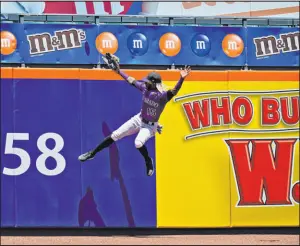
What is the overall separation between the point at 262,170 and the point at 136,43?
8.38m

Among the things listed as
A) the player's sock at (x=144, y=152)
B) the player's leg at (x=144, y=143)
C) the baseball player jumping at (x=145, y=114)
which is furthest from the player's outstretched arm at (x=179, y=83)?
the player's sock at (x=144, y=152)

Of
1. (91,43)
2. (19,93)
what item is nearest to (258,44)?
(91,43)

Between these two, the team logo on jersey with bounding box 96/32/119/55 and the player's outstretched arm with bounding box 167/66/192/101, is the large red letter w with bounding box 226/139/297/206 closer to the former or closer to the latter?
the player's outstretched arm with bounding box 167/66/192/101

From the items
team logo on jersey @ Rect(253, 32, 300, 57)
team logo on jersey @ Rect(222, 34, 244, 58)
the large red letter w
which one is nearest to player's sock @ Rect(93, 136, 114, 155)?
the large red letter w

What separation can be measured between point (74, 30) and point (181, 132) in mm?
8117

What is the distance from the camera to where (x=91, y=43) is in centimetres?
1571

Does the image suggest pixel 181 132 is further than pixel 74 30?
No

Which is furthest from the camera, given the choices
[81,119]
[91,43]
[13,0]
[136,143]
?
[91,43]

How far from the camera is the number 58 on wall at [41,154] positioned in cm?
805

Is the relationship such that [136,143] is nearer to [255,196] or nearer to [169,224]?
[169,224]

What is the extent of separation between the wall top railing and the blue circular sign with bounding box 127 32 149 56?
0.58m

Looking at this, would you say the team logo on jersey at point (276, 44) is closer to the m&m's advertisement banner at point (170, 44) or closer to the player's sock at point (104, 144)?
the m&m's advertisement banner at point (170, 44)

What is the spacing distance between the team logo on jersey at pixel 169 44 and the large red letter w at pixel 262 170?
8066 mm

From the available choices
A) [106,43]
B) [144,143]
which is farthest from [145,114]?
[106,43]
